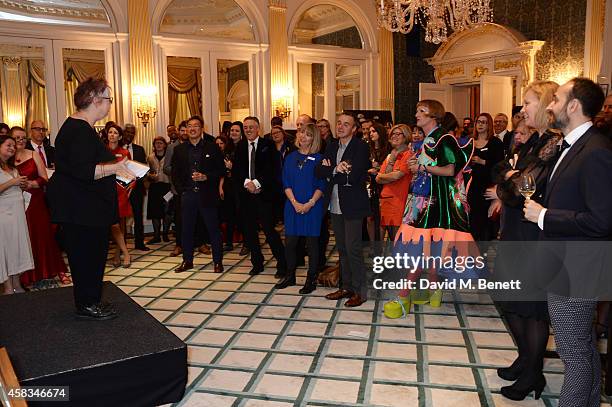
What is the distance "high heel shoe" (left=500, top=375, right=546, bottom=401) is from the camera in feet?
9.25

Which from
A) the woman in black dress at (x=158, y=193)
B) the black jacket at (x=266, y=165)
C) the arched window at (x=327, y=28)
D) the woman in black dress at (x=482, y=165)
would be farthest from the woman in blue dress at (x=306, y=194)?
Answer: the arched window at (x=327, y=28)

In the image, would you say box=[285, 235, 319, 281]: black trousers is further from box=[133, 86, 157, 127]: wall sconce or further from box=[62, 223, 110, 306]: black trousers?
box=[133, 86, 157, 127]: wall sconce

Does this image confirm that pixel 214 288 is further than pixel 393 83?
No

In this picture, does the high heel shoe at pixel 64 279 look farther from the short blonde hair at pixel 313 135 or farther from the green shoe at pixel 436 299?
the green shoe at pixel 436 299

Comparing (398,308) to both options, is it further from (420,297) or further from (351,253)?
(351,253)

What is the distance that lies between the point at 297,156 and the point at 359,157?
72 cm

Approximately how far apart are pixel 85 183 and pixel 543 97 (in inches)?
99.4

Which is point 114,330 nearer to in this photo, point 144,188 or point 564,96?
point 564,96

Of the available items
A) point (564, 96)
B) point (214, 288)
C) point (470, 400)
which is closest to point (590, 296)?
point (564, 96)

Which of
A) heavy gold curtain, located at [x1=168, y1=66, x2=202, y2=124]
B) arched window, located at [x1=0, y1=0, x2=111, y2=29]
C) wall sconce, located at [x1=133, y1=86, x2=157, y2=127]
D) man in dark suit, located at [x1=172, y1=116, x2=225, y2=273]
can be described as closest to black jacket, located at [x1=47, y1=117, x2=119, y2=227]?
man in dark suit, located at [x1=172, y1=116, x2=225, y2=273]

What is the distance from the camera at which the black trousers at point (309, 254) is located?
4.87 meters

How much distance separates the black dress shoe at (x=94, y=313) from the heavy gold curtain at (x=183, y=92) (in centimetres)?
592

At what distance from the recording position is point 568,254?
213 centimetres

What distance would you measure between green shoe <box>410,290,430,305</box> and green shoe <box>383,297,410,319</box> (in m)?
0.20
